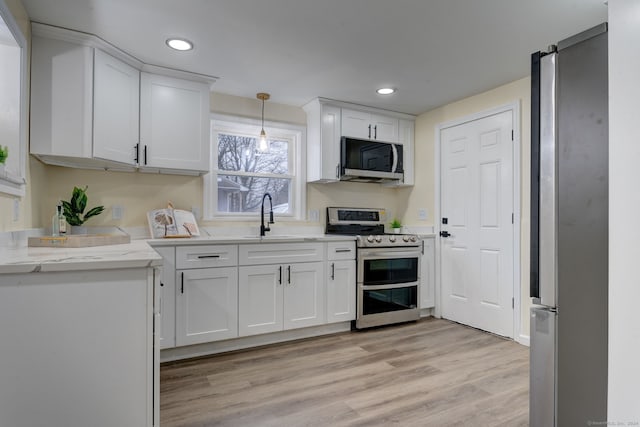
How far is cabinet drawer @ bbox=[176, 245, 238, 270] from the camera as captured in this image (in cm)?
270

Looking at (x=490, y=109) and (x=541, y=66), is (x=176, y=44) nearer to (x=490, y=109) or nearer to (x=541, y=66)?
(x=541, y=66)

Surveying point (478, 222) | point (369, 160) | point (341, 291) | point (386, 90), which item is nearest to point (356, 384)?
point (341, 291)

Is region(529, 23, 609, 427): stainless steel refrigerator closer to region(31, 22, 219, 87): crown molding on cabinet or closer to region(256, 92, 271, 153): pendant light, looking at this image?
region(256, 92, 271, 153): pendant light

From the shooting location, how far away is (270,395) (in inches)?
84.3

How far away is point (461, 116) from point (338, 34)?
6.12ft

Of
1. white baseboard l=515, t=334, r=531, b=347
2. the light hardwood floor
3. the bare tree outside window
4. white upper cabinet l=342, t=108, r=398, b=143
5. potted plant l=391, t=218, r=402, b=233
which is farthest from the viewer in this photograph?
potted plant l=391, t=218, r=402, b=233

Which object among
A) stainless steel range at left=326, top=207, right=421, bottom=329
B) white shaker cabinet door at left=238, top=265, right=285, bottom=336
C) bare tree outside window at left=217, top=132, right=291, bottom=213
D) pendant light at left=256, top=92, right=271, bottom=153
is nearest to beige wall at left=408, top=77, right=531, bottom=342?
stainless steel range at left=326, top=207, right=421, bottom=329

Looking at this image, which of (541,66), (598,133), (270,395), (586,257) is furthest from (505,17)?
(270,395)

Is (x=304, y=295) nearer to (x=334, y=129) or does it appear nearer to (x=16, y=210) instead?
(x=334, y=129)

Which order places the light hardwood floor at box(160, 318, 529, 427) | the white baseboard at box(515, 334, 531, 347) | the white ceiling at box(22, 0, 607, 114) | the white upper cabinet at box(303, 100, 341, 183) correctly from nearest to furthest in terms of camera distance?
the light hardwood floor at box(160, 318, 529, 427), the white ceiling at box(22, 0, 607, 114), the white baseboard at box(515, 334, 531, 347), the white upper cabinet at box(303, 100, 341, 183)

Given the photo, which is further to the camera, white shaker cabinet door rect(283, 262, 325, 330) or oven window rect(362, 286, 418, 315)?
oven window rect(362, 286, 418, 315)

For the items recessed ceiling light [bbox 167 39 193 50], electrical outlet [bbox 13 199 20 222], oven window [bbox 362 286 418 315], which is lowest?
oven window [bbox 362 286 418 315]

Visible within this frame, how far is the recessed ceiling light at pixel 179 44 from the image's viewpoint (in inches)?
97.0

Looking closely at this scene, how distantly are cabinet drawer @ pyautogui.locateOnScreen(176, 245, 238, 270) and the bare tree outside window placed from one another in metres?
0.78
